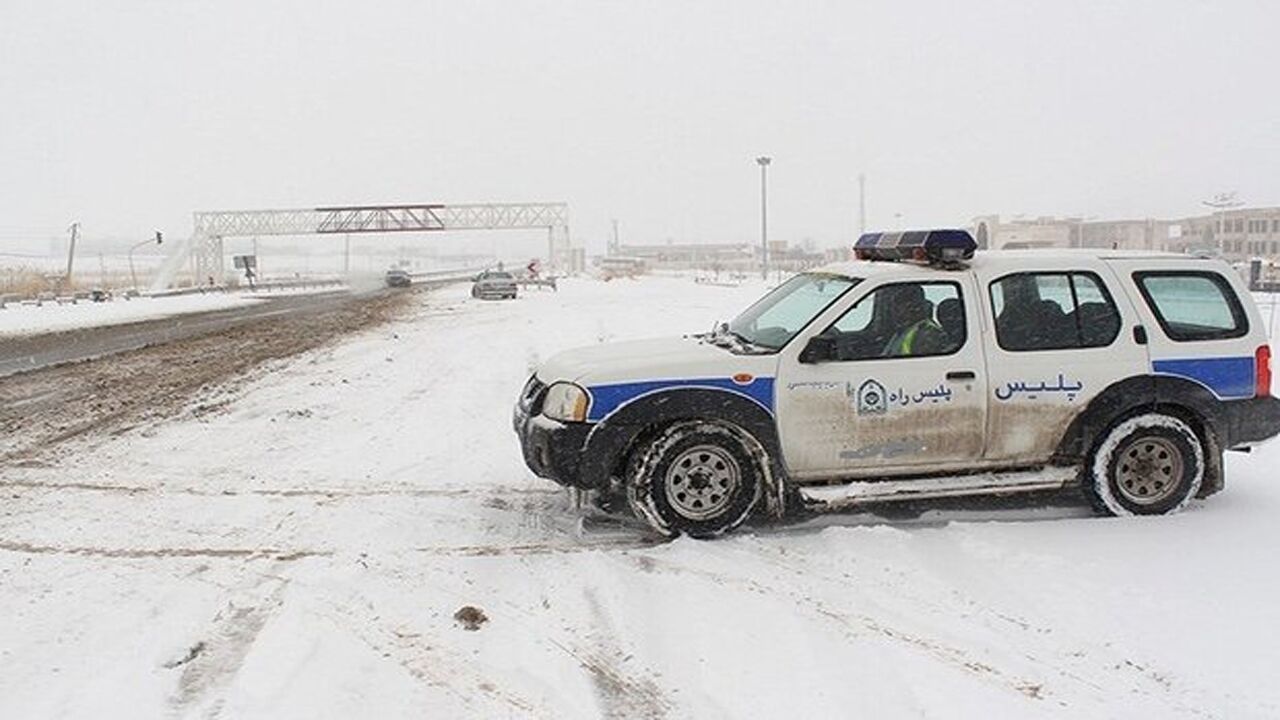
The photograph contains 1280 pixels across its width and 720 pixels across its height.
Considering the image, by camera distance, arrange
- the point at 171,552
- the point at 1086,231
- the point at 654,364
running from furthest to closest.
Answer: the point at 1086,231 < the point at 654,364 < the point at 171,552

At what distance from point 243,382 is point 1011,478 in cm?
1063

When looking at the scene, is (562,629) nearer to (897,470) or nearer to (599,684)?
(599,684)

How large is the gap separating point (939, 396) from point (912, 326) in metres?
0.48

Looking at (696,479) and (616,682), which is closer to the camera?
(616,682)

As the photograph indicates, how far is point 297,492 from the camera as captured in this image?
707cm

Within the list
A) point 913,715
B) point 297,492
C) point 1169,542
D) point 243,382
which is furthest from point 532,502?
point 243,382

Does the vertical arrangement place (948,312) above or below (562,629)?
above

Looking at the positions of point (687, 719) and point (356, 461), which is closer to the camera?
point (687, 719)

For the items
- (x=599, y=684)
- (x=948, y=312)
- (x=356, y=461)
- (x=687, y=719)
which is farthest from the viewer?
(x=356, y=461)

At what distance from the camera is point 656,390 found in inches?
227

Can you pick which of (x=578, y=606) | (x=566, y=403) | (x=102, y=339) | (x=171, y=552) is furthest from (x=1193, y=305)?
(x=102, y=339)

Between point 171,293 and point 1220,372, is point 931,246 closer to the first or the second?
point 1220,372

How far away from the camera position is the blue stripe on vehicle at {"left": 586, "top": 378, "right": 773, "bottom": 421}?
5758 millimetres

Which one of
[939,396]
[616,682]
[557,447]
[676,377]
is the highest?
[676,377]
